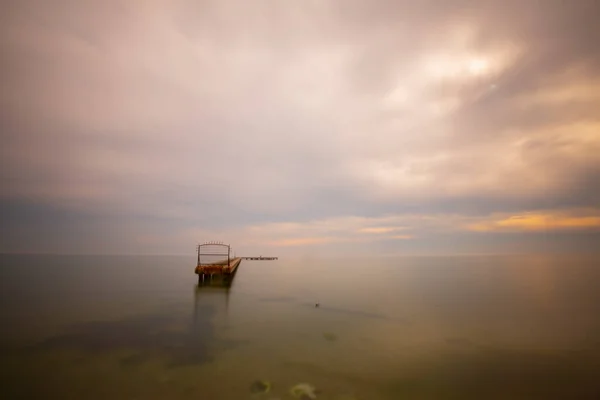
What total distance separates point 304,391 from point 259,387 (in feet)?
7.22

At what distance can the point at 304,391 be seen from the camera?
12.5m

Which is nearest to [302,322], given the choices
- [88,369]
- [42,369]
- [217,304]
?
[217,304]

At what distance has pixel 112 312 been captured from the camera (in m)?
29.2

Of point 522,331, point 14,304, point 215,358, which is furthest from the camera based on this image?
point 14,304

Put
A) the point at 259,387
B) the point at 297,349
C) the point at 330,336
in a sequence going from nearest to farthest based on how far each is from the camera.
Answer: the point at 259,387 < the point at 297,349 < the point at 330,336

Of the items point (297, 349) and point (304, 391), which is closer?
point (304, 391)

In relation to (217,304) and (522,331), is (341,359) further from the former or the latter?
(217,304)

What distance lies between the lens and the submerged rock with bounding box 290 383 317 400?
11982 mm

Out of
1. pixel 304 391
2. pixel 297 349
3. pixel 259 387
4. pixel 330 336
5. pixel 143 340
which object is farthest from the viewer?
pixel 330 336

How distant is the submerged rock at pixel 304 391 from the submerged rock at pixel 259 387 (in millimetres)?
1222

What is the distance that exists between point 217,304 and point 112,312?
11.1 metres

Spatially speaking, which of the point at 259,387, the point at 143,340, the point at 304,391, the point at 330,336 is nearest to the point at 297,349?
the point at 330,336

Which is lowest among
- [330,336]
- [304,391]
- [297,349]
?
[330,336]

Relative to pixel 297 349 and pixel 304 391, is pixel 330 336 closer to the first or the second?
pixel 297 349
